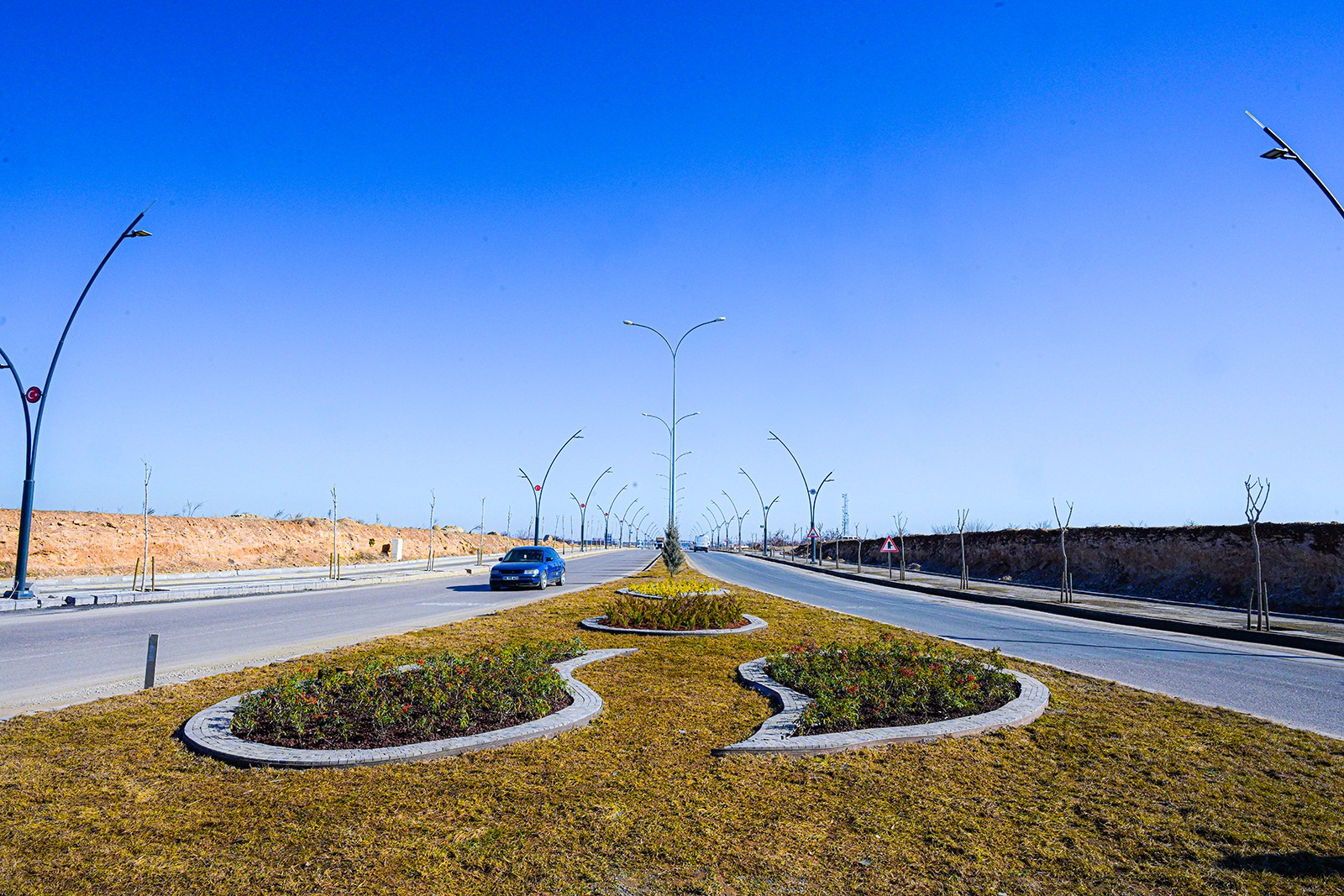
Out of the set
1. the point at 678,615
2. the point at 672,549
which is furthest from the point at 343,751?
the point at 672,549

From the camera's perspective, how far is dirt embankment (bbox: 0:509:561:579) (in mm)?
42906

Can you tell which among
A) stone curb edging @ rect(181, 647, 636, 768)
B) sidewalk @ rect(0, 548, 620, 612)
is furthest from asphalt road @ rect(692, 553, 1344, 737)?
sidewalk @ rect(0, 548, 620, 612)

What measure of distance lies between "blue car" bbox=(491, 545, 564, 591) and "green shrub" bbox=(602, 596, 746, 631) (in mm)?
13249

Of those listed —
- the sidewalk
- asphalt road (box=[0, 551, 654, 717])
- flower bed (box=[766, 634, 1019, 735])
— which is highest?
flower bed (box=[766, 634, 1019, 735])

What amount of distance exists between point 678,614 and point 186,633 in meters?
9.46

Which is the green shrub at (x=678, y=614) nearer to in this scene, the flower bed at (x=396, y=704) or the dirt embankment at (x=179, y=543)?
the flower bed at (x=396, y=704)

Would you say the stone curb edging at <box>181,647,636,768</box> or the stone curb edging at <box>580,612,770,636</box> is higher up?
the stone curb edging at <box>181,647,636,768</box>

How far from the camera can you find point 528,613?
16.6 metres

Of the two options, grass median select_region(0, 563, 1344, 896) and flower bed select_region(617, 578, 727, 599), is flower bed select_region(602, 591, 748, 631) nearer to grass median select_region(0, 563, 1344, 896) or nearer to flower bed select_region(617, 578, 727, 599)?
flower bed select_region(617, 578, 727, 599)

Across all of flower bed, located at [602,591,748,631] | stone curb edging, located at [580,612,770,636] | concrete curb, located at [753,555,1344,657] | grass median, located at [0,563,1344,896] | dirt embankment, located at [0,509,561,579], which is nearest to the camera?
grass median, located at [0,563,1344,896]

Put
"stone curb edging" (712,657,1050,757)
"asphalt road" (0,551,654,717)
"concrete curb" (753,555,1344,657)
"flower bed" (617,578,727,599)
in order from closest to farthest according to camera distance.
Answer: "stone curb edging" (712,657,1050,757) < "asphalt road" (0,551,654,717) < "concrete curb" (753,555,1344,657) < "flower bed" (617,578,727,599)

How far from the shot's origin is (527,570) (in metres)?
29.0

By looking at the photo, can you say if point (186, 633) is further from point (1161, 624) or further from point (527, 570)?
point (1161, 624)

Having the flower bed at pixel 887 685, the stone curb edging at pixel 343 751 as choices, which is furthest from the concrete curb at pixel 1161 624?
the stone curb edging at pixel 343 751
